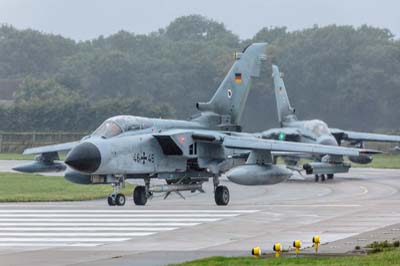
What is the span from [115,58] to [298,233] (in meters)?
62.3

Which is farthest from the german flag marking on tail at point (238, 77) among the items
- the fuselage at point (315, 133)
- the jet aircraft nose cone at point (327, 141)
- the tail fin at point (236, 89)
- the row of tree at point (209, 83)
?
the row of tree at point (209, 83)

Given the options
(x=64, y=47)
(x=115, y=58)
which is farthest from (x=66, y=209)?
(x=64, y=47)

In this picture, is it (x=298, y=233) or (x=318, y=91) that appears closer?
(x=298, y=233)

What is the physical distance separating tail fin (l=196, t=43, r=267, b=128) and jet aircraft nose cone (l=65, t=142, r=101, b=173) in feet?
20.6

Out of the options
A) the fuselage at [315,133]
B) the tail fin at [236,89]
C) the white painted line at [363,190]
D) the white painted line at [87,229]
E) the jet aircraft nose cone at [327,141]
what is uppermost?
the tail fin at [236,89]

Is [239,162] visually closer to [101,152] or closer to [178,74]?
[101,152]

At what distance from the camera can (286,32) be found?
93.6 meters

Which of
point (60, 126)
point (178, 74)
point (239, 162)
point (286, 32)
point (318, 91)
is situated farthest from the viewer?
point (286, 32)

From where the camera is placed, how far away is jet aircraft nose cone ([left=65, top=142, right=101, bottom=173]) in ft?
82.8

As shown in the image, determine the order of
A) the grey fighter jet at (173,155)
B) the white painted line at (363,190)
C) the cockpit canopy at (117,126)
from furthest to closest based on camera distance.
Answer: the white painted line at (363,190) → the cockpit canopy at (117,126) → the grey fighter jet at (173,155)

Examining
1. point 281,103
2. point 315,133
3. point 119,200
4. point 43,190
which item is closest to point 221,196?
point 119,200

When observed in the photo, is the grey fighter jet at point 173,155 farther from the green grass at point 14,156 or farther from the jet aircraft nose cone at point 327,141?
the green grass at point 14,156

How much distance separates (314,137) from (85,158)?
20121mm

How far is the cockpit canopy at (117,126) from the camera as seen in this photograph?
88.5ft
